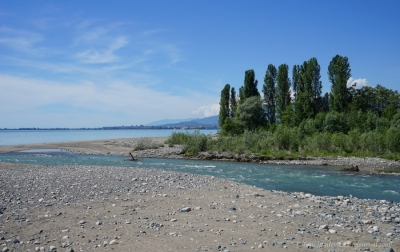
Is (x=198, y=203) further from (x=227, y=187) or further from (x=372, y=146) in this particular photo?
(x=372, y=146)

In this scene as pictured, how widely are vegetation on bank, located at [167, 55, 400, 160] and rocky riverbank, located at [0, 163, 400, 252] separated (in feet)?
95.9

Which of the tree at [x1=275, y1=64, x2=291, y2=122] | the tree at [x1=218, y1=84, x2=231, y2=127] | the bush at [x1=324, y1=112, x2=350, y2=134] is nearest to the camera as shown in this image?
the bush at [x1=324, y1=112, x2=350, y2=134]

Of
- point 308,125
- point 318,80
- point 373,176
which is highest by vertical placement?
point 318,80

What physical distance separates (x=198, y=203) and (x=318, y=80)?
2312 inches

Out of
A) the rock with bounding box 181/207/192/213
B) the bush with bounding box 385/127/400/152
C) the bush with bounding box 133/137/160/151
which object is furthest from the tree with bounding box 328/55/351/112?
the rock with bounding box 181/207/192/213

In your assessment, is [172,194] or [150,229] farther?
[172,194]

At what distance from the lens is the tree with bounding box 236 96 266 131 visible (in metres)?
67.0

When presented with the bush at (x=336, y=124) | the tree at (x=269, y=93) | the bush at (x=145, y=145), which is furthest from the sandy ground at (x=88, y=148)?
the bush at (x=336, y=124)

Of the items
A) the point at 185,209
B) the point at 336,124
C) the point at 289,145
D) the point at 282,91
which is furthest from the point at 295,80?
the point at 185,209

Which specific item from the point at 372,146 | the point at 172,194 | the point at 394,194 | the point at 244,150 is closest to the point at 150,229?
the point at 172,194

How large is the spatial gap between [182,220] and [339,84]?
57.9 metres

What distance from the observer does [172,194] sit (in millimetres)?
15125

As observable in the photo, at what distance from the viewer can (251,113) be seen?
219 feet

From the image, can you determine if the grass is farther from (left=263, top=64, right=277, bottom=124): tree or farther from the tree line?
(left=263, top=64, right=277, bottom=124): tree
